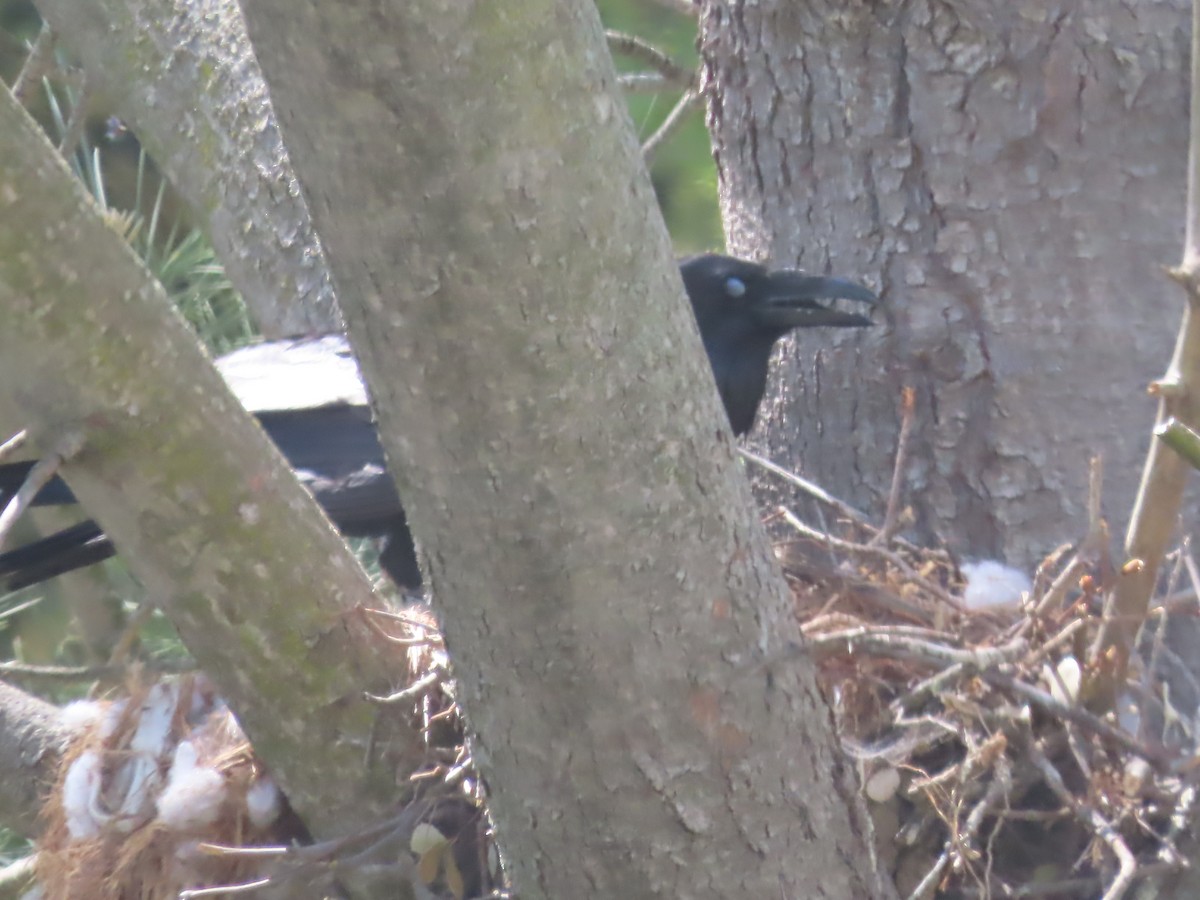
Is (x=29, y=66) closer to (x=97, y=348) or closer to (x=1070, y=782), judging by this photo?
(x=97, y=348)

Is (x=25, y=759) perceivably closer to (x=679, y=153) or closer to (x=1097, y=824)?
(x=1097, y=824)

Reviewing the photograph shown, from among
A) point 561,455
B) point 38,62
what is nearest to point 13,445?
point 561,455

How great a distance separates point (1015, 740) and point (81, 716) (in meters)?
1.11

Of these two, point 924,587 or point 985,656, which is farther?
point 924,587

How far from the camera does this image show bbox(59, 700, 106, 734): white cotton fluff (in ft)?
5.59

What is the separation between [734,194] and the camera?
2117 mm

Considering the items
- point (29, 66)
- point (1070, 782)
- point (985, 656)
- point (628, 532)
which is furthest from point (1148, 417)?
point (29, 66)

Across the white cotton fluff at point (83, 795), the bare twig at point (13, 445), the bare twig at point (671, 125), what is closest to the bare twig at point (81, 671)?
the white cotton fluff at point (83, 795)

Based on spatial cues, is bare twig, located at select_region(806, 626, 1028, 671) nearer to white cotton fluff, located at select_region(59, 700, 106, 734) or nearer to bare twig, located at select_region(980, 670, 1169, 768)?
bare twig, located at select_region(980, 670, 1169, 768)

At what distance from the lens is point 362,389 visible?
2.13 m

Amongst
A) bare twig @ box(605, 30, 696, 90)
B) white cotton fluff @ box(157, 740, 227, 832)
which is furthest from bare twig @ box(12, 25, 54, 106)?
white cotton fluff @ box(157, 740, 227, 832)

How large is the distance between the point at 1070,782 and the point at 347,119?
3.11ft

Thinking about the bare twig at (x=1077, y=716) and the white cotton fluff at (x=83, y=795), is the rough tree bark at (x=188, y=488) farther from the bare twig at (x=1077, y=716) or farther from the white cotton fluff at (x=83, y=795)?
the bare twig at (x=1077, y=716)

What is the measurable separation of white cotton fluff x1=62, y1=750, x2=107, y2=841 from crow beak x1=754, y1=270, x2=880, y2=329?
110 centimetres
